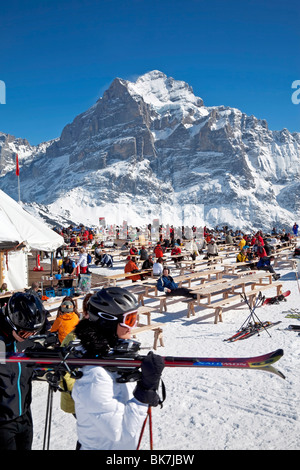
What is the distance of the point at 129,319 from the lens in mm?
2232

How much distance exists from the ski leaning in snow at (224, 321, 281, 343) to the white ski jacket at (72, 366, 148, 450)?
582 cm

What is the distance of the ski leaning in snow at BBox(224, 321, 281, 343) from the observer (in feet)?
24.5

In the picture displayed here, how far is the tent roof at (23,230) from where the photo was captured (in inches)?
483

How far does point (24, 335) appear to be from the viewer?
100 inches

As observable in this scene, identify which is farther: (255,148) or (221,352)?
(255,148)

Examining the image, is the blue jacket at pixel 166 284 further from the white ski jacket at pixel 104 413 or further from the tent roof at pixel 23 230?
the white ski jacket at pixel 104 413

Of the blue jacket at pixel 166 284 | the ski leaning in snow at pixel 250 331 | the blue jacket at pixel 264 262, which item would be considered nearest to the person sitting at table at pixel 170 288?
the blue jacket at pixel 166 284

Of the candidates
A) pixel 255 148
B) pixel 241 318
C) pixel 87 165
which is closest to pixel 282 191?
pixel 255 148

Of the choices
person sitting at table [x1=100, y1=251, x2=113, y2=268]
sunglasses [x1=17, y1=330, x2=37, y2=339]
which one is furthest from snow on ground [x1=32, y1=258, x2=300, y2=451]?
person sitting at table [x1=100, y1=251, x2=113, y2=268]

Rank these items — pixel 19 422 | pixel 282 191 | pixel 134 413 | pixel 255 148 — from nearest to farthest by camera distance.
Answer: pixel 134 413 < pixel 19 422 < pixel 282 191 < pixel 255 148

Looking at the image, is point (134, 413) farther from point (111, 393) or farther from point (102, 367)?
point (102, 367)

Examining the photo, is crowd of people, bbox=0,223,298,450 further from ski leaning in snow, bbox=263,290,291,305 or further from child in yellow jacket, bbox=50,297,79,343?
ski leaning in snow, bbox=263,290,291,305
